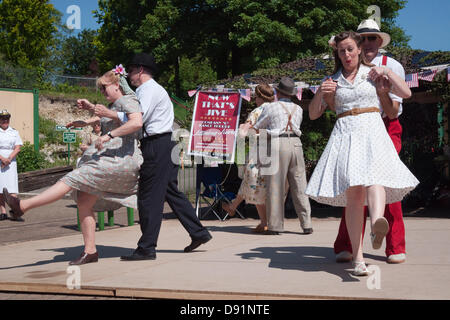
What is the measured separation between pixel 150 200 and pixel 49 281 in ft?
4.24

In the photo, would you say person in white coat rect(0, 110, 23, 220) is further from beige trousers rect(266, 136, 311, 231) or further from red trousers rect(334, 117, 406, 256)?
red trousers rect(334, 117, 406, 256)

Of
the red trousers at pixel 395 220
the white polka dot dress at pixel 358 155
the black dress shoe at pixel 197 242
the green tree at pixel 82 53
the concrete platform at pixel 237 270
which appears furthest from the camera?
the green tree at pixel 82 53

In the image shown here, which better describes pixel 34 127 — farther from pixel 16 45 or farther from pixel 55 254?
pixel 55 254

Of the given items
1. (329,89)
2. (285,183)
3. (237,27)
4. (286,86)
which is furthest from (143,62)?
(237,27)

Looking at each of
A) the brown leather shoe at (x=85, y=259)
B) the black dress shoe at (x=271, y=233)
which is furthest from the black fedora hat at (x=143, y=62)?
the black dress shoe at (x=271, y=233)

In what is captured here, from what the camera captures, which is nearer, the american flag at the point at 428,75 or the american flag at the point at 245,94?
the american flag at the point at 428,75

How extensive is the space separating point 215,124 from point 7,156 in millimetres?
4065

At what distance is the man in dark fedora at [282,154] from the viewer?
787cm

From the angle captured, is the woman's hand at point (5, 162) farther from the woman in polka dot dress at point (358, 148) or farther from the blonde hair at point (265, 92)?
the woman in polka dot dress at point (358, 148)

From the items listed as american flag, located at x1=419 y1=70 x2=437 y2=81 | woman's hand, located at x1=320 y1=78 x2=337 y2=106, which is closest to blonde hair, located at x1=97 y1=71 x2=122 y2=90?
woman's hand, located at x1=320 y1=78 x2=337 y2=106

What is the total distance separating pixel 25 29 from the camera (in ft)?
122
